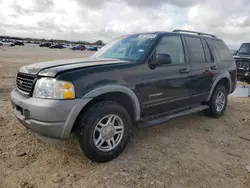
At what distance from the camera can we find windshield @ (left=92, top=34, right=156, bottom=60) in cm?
353

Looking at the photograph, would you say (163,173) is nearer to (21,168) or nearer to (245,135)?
(21,168)

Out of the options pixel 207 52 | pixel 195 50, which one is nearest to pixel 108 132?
pixel 195 50

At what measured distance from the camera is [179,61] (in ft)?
13.0

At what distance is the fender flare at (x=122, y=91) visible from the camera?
272 cm

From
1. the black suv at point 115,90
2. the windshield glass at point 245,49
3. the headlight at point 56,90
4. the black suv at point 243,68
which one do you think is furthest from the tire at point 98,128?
the windshield glass at point 245,49

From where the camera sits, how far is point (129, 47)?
12.5 ft

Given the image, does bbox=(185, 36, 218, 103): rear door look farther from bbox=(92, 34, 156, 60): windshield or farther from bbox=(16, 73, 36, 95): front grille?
bbox=(16, 73, 36, 95): front grille

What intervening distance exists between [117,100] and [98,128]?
0.53m

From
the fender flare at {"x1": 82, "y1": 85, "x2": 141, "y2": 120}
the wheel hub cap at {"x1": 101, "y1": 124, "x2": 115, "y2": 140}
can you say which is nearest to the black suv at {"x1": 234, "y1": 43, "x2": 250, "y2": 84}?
the fender flare at {"x1": 82, "y1": 85, "x2": 141, "y2": 120}

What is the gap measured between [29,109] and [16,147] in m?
1.02

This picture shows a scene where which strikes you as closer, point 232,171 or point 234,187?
point 234,187

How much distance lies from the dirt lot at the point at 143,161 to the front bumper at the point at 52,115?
1.69ft

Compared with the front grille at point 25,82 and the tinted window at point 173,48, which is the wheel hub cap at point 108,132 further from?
the tinted window at point 173,48

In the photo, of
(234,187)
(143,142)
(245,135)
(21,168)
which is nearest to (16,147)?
(21,168)
